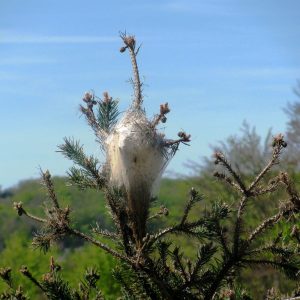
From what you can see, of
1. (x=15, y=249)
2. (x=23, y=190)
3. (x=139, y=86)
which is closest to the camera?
(x=139, y=86)

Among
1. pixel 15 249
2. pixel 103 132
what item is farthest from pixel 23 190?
pixel 103 132

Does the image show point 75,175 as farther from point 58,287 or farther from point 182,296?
point 182,296

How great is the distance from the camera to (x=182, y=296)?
8.64ft

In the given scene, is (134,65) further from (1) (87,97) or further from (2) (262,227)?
(2) (262,227)

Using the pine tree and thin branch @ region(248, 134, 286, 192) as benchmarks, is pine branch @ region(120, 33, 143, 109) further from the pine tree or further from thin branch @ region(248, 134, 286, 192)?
thin branch @ region(248, 134, 286, 192)

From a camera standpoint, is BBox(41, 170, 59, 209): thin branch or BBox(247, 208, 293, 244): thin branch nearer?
BBox(247, 208, 293, 244): thin branch

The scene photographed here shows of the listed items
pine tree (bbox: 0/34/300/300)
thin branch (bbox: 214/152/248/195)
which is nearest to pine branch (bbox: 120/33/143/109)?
pine tree (bbox: 0/34/300/300)

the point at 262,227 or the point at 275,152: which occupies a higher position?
the point at 275,152

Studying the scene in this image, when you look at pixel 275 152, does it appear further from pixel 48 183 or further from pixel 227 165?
pixel 48 183

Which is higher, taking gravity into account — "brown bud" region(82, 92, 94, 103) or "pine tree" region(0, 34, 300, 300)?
"brown bud" region(82, 92, 94, 103)

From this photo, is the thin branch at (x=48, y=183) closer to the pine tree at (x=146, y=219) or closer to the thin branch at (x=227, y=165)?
the pine tree at (x=146, y=219)

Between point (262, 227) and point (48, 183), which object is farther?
point (48, 183)

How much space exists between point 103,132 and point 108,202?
389mm

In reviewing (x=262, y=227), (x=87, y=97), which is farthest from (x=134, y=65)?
(x=262, y=227)
